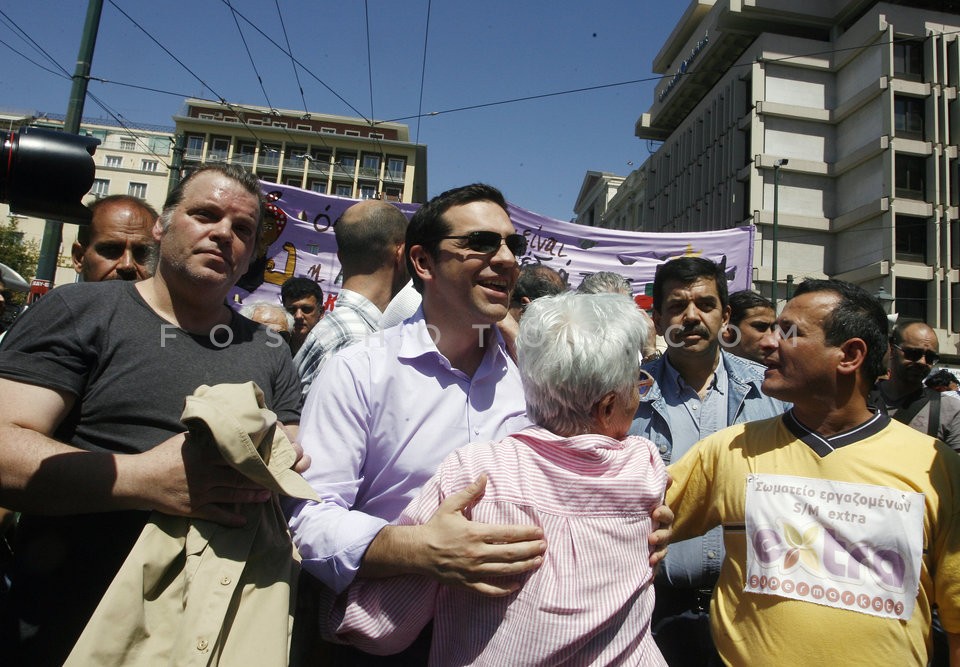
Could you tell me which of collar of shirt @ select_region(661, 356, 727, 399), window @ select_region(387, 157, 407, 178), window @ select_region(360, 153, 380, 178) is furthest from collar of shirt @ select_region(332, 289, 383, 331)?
window @ select_region(387, 157, 407, 178)

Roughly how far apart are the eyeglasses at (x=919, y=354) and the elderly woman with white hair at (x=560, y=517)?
13.2ft

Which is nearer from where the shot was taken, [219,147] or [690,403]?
[690,403]

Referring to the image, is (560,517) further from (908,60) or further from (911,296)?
(908,60)

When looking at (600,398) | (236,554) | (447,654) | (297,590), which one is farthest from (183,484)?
(600,398)

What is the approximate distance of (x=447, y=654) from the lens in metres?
1.52

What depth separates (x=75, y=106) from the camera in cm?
611

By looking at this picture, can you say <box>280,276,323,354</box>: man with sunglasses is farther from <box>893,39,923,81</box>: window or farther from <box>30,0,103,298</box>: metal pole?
<box>893,39,923,81</box>: window

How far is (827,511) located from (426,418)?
1.23 metres

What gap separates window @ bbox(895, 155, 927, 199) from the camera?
29.2 m

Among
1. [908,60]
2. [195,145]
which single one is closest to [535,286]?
[908,60]

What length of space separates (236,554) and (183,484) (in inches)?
8.1

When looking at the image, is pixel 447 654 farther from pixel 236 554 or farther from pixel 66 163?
pixel 66 163

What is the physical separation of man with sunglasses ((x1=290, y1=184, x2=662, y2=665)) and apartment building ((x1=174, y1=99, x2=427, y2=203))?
5738 centimetres

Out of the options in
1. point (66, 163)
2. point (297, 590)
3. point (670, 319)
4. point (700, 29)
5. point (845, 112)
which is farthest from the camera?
point (700, 29)
